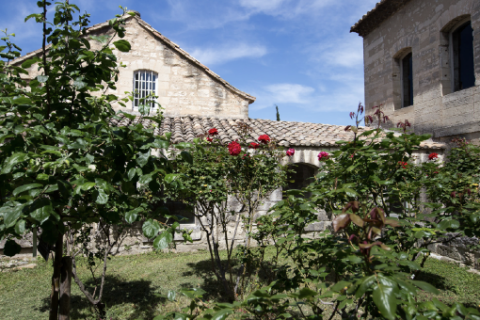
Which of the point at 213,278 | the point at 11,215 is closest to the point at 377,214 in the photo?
the point at 11,215

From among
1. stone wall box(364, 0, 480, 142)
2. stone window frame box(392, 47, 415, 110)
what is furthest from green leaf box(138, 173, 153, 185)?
stone window frame box(392, 47, 415, 110)

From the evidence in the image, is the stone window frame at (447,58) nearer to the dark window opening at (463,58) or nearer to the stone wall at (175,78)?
the dark window opening at (463,58)

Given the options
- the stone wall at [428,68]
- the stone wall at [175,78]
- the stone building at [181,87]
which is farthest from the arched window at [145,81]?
the stone wall at [428,68]

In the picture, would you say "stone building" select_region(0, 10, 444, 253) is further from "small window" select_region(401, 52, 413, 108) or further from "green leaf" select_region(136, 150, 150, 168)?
"green leaf" select_region(136, 150, 150, 168)

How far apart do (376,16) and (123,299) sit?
1149 cm

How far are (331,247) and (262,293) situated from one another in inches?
21.7

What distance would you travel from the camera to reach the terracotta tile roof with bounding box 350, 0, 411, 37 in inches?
390

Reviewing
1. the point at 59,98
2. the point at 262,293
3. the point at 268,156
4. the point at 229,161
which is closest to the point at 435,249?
the point at 268,156

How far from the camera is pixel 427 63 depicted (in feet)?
29.3

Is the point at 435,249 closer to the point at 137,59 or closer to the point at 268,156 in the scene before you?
the point at 268,156

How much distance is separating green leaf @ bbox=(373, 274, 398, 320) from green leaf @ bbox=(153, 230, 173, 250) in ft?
2.66

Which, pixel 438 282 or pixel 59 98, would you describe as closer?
pixel 59 98

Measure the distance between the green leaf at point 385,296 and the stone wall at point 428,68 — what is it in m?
8.53

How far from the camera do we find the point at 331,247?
165 cm
